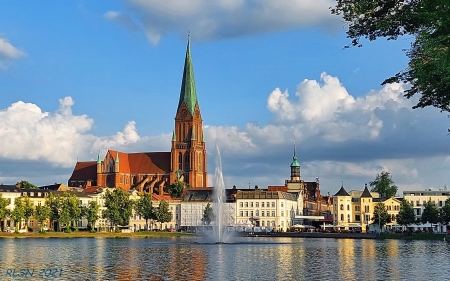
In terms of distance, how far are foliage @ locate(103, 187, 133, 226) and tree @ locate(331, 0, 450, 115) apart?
4756 inches

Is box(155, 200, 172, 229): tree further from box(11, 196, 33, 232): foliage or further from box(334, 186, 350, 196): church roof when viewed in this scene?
box(334, 186, 350, 196): church roof

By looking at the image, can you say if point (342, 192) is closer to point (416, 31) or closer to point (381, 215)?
point (381, 215)

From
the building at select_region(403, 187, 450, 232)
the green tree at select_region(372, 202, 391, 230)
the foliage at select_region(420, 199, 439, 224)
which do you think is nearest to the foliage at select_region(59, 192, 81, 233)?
the green tree at select_region(372, 202, 391, 230)

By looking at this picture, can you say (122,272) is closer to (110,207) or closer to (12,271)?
(12,271)

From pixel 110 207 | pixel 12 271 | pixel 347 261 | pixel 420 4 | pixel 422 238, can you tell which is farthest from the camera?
pixel 110 207

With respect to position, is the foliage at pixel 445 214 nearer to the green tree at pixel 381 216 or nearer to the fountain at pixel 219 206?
the green tree at pixel 381 216

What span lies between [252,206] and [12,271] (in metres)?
147

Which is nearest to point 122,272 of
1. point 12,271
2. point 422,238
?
point 12,271

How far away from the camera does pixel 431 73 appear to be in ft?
85.9

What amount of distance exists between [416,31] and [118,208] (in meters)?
125

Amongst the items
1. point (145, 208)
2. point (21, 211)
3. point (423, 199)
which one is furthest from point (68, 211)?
point (423, 199)

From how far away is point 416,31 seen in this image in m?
27.9

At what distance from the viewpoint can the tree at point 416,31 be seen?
2357cm

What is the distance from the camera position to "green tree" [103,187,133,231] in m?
145
